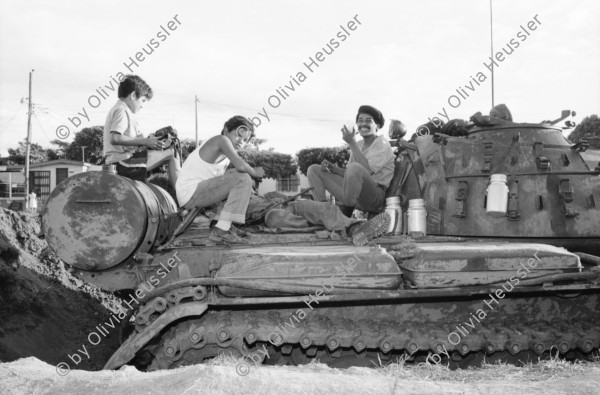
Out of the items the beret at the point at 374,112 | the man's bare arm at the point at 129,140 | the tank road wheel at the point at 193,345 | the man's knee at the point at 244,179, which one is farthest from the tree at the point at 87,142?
the tank road wheel at the point at 193,345

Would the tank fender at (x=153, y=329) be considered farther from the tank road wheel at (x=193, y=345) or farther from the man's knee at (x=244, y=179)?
the man's knee at (x=244, y=179)

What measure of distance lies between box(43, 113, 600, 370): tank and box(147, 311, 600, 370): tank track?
0.04ft

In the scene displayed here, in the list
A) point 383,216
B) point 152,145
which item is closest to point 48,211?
point 152,145

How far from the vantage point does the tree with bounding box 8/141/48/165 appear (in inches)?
2364

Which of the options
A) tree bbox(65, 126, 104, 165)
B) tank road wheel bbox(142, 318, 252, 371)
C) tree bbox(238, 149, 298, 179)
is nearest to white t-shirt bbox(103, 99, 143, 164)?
tank road wheel bbox(142, 318, 252, 371)

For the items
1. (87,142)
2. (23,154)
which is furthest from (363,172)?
(23,154)

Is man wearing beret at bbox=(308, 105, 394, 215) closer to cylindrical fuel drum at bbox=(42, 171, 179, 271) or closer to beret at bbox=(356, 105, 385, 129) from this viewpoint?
beret at bbox=(356, 105, 385, 129)

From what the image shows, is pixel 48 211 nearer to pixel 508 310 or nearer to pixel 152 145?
pixel 152 145

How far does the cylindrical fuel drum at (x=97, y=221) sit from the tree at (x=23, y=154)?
57.7 m

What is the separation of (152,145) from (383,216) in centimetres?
270

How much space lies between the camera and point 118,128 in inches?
257

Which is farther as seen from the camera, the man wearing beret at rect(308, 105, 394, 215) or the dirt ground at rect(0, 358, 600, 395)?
the man wearing beret at rect(308, 105, 394, 215)

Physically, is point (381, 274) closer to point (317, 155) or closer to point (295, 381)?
point (295, 381)

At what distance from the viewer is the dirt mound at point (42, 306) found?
7.15m
